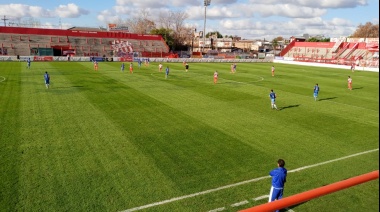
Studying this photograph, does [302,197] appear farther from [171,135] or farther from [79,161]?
[171,135]

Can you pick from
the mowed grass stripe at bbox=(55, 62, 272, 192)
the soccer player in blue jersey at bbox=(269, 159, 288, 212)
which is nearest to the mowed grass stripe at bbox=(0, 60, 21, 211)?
the mowed grass stripe at bbox=(55, 62, 272, 192)

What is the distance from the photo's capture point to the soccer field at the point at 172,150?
877cm

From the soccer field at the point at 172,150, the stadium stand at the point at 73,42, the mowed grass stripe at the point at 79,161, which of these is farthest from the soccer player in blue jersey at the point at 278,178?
the stadium stand at the point at 73,42

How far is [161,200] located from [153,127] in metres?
7.30

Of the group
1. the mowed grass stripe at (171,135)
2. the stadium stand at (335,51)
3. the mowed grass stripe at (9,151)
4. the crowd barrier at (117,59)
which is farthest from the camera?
the stadium stand at (335,51)

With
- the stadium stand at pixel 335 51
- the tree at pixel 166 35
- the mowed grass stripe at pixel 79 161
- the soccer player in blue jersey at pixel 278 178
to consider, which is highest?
the tree at pixel 166 35

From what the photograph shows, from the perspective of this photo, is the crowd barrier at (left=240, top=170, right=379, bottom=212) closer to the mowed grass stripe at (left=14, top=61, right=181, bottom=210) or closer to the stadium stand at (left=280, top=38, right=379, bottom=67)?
the mowed grass stripe at (left=14, top=61, right=181, bottom=210)

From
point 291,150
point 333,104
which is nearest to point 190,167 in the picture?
point 291,150

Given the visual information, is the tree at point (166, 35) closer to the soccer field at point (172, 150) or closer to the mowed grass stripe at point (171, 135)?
Answer: the soccer field at point (172, 150)

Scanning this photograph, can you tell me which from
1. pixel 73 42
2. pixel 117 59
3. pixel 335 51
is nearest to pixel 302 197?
pixel 117 59

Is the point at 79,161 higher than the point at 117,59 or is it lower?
lower

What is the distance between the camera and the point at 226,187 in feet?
31.7

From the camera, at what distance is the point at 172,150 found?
499 inches

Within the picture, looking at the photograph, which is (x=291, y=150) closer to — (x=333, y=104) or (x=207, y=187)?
(x=207, y=187)
